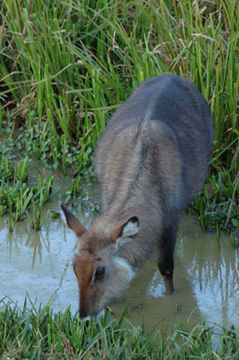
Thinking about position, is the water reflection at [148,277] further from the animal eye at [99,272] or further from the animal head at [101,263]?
the animal eye at [99,272]

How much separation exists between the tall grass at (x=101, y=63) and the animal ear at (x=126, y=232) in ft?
4.59

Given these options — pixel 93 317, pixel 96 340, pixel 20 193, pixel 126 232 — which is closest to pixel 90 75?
pixel 20 193

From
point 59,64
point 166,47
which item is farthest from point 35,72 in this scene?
point 166,47

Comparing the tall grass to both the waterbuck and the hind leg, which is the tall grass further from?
the hind leg

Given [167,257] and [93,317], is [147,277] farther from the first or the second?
[93,317]

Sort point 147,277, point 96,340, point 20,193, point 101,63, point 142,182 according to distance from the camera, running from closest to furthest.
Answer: point 96,340, point 142,182, point 147,277, point 20,193, point 101,63

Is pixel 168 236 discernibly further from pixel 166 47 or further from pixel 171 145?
pixel 166 47

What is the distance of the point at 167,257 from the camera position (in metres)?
4.68

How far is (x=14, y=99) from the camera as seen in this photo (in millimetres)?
6879

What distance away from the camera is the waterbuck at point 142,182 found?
396 centimetres

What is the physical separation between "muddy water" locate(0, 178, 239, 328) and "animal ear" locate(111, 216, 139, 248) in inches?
21.9

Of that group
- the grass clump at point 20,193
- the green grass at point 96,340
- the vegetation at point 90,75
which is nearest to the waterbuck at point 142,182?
the green grass at point 96,340

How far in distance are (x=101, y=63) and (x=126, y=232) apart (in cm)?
265

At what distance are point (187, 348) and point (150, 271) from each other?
133 centimetres
